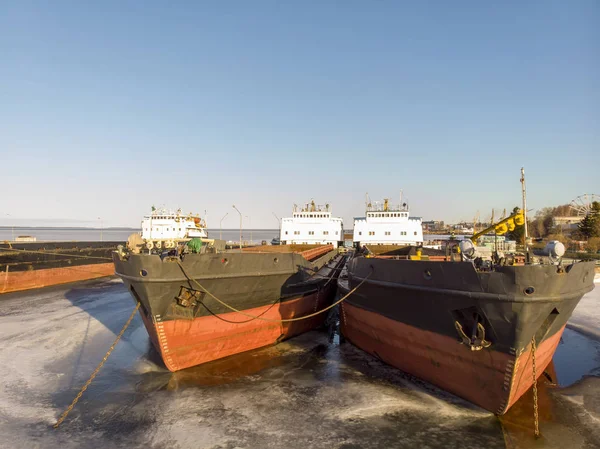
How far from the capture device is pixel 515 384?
27.1 feet

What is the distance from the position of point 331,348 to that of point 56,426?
8.98 m

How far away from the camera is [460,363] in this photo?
9.04 meters

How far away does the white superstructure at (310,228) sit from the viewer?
30.8 meters

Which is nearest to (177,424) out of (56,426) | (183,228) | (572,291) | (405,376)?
(56,426)

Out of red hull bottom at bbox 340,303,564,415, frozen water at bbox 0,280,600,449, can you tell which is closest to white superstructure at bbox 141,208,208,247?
frozen water at bbox 0,280,600,449

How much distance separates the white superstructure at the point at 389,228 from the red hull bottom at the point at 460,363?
1688 cm

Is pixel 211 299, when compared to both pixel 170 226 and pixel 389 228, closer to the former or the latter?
pixel 389 228

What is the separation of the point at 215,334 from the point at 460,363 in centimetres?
748

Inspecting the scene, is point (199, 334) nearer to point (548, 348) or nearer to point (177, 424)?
point (177, 424)

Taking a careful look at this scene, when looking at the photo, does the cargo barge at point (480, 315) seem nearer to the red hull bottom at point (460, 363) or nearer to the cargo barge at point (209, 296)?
the red hull bottom at point (460, 363)

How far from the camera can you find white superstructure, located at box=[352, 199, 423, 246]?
2852cm

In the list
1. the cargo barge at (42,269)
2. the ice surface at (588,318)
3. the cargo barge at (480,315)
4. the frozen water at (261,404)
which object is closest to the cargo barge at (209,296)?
the frozen water at (261,404)

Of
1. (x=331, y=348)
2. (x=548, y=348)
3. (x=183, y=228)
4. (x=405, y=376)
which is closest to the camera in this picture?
(x=548, y=348)

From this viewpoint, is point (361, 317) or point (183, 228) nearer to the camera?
point (361, 317)
